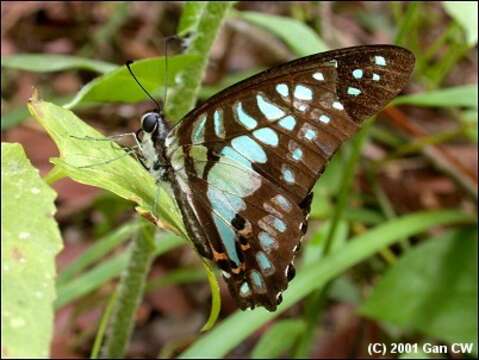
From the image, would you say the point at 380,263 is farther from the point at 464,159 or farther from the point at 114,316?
the point at 114,316

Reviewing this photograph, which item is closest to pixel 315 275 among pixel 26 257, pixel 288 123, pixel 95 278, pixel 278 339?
pixel 278 339

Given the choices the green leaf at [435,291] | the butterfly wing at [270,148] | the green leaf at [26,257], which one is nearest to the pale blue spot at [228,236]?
the butterfly wing at [270,148]

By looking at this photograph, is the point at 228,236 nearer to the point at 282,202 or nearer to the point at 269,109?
the point at 282,202

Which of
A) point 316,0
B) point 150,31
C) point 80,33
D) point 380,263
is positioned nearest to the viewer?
point 316,0

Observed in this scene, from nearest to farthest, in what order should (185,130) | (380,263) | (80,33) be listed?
(185,130) → (380,263) → (80,33)

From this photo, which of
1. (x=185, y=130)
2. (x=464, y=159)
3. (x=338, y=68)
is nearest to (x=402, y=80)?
(x=338, y=68)
